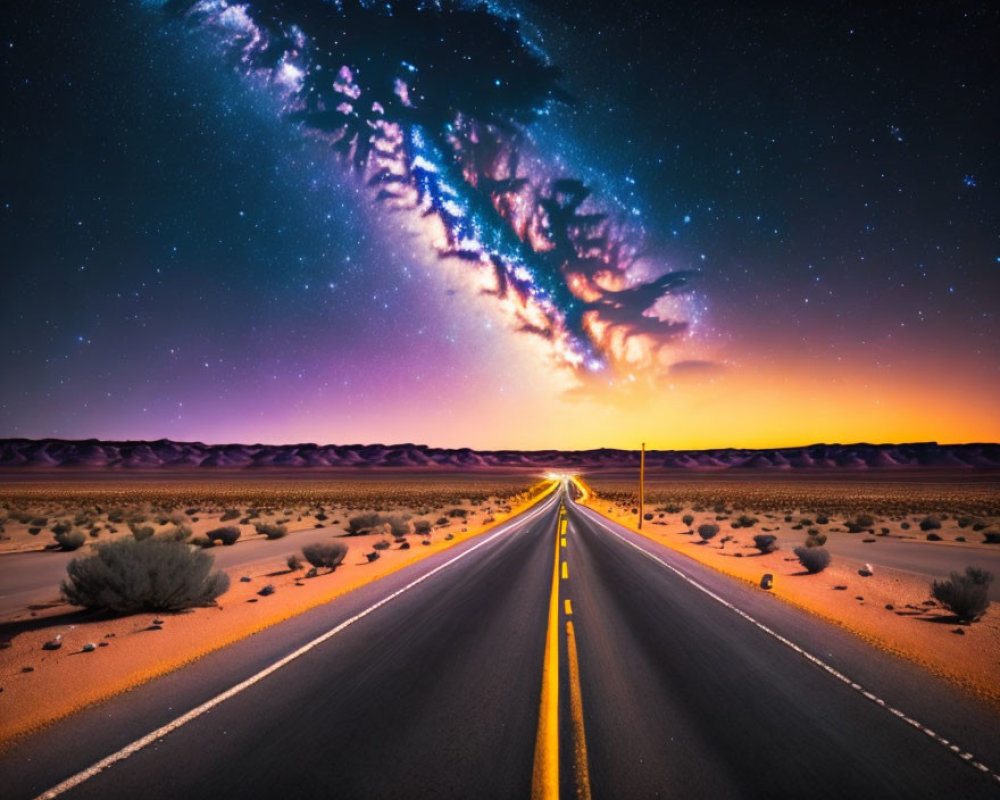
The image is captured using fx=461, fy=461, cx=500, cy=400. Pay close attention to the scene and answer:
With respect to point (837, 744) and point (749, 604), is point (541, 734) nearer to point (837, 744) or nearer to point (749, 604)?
point (837, 744)

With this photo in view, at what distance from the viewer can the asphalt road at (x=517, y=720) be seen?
378cm

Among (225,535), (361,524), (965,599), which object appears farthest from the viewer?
(361,524)

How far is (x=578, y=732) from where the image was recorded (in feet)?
14.6

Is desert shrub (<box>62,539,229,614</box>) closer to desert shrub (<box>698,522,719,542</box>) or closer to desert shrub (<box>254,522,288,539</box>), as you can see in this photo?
desert shrub (<box>254,522,288,539</box>)

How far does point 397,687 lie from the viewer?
5.40m

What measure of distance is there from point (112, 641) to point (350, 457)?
194m

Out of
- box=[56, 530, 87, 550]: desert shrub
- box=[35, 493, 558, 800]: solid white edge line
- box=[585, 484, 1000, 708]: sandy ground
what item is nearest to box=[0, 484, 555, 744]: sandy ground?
box=[35, 493, 558, 800]: solid white edge line

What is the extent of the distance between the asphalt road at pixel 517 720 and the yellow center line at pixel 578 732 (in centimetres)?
3

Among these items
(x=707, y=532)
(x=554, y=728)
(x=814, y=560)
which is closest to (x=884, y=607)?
(x=814, y=560)

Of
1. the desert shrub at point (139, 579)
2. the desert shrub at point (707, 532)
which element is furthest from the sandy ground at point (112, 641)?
the desert shrub at point (707, 532)

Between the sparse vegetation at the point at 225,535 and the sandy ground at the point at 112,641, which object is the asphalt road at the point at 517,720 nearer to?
the sandy ground at the point at 112,641

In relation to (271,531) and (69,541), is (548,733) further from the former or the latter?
(69,541)

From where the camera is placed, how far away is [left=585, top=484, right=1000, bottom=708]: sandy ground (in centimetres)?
695

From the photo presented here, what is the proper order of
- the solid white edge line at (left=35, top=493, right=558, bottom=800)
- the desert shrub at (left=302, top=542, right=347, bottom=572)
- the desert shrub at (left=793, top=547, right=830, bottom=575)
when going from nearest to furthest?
the solid white edge line at (left=35, top=493, right=558, bottom=800) < the desert shrub at (left=302, top=542, right=347, bottom=572) < the desert shrub at (left=793, top=547, right=830, bottom=575)
